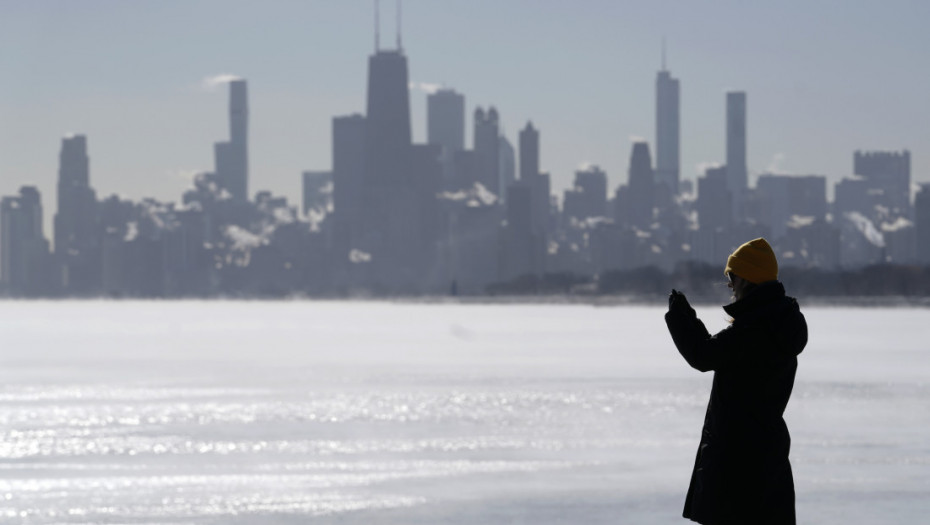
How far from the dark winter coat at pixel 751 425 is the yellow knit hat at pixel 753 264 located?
49mm

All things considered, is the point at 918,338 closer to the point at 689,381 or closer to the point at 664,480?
the point at 689,381

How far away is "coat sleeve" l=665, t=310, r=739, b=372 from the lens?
6184 millimetres

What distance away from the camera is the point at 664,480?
59.4 ft

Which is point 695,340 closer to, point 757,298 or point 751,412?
point 757,298

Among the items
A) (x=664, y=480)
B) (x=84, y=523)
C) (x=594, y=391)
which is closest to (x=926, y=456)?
(x=664, y=480)

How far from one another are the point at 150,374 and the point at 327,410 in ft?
71.4

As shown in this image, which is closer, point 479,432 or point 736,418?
point 736,418

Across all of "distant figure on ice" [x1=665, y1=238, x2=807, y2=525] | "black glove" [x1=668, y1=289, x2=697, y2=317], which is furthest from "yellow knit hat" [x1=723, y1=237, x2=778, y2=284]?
"black glove" [x1=668, y1=289, x2=697, y2=317]

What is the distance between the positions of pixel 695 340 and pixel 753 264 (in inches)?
20.8

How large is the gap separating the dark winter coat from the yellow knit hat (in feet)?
0.16

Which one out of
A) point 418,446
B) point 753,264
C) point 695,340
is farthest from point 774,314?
point 418,446

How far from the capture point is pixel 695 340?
620 centimetres

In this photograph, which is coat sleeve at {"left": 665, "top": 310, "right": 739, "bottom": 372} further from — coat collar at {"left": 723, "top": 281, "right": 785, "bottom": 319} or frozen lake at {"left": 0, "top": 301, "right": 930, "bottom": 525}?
frozen lake at {"left": 0, "top": 301, "right": 930, "bottom": 525}

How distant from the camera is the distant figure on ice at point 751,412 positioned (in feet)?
21.0
